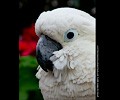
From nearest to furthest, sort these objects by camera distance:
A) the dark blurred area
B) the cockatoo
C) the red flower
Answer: the cockatoo → the dark blurred area → the red flower

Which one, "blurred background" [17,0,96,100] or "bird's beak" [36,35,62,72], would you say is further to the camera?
"blurred background" [17,0,96,100]

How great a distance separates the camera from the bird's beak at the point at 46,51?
1086 mm

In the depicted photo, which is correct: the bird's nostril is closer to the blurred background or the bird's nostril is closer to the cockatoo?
the cockatoo

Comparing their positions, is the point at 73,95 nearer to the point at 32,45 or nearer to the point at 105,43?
the point at 105,43

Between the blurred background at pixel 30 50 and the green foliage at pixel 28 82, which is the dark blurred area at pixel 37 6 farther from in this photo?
the green foliage at pixel 28 82

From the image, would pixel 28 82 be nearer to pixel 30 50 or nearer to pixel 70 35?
pixel 30 50

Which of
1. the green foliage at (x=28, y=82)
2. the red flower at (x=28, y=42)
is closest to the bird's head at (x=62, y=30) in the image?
the green foliage at (x=28, y=82)

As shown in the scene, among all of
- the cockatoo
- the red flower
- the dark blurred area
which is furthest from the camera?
the red flower

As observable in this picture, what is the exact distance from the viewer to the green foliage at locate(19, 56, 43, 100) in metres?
1.66

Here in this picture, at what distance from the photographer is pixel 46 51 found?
42.9 inches

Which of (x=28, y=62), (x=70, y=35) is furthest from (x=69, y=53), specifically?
(x=28, y=62)

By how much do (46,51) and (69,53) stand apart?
7 centimetres

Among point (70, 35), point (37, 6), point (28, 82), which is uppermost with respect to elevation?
point (37, 6)

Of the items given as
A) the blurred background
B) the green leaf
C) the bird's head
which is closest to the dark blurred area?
the blurred background
